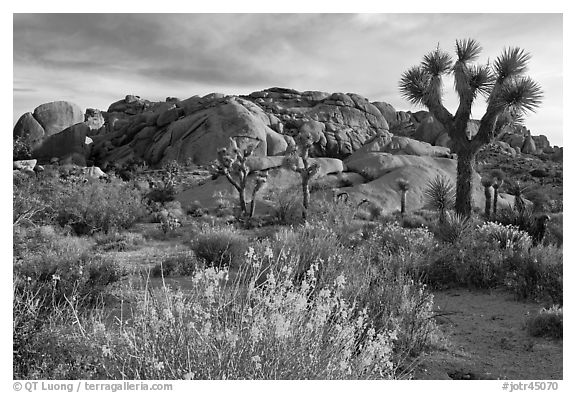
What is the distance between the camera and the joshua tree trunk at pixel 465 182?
15797 mm

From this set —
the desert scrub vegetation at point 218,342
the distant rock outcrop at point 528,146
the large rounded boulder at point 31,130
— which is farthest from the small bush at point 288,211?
the distant rock outcrop at point 528,146

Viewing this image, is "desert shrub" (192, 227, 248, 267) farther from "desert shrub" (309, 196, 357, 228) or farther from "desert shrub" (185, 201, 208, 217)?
"desert shrub" (185, 201, 208, 217)

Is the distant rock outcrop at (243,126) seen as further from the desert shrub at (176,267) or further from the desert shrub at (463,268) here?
the desert shrub at (463,268)

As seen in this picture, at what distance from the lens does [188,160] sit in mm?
36906

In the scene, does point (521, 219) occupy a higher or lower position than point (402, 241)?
higher

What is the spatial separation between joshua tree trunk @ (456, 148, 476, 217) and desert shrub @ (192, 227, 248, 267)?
8.33 meters

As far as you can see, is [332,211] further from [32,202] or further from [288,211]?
[32,202]

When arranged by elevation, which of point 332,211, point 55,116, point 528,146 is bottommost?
point 332,211

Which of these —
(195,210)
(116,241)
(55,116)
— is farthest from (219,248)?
(55,116)

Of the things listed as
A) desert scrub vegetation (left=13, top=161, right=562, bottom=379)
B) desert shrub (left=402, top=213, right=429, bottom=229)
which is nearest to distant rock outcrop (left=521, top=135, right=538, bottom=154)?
desert shrub (left=402, top=213, right=429, bottom=229)

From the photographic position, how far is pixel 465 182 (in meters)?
15.9

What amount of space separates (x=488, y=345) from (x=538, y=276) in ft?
8.86
